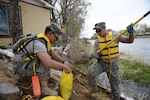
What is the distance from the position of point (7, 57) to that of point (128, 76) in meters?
5.21

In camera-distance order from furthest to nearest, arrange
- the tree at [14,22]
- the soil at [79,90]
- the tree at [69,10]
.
Answer: the tree at [69,10] < the tree at [14,22] < the soil at [79,90]

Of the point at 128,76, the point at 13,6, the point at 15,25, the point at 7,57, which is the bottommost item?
the point at 128,76

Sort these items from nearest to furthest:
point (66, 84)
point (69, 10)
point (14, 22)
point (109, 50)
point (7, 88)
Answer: point (7, 88) < point (66, 84) < point (109, 50) < point (14, 22) < point (69, 10)

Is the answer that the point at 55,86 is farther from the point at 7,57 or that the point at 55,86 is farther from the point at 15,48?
the point at 7,57

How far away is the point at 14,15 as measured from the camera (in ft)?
22.9

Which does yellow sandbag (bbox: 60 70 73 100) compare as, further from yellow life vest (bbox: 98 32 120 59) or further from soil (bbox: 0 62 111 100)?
yellow life vest (bbox: 98 32 120 59)

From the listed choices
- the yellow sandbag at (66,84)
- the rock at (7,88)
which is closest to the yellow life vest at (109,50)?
the yellow sandbag at (66,84)

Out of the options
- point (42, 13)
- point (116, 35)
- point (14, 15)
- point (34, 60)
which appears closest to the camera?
point (34, 60)

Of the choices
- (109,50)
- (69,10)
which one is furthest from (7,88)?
(69,10)

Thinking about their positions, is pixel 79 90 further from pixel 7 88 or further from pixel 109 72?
pixel 7 88

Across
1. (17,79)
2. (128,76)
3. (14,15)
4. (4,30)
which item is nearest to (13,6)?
(14,15)

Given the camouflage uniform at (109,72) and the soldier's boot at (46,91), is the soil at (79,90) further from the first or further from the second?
the camouflage uniform at (109,72)

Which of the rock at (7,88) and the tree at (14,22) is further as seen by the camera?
the tree at (14,22)

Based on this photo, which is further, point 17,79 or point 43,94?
point 17,79
